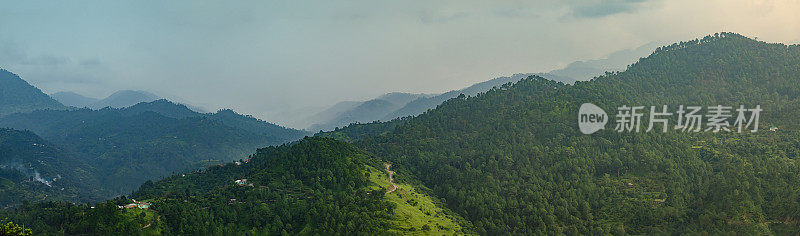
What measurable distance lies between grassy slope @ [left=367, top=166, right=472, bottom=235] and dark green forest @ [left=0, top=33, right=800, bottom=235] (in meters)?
2.41

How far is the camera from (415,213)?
68125 millimetres

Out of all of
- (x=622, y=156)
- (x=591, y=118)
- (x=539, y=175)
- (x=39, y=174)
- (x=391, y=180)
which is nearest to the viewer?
(x=391, y=180)

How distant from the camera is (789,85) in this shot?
112375mm

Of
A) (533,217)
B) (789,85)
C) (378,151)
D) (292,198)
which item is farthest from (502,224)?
(789,85)

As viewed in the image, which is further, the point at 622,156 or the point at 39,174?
the point at 39,174

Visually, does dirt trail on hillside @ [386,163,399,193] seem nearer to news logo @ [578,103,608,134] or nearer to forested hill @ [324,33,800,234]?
forested hill @ [324,33,800,234]

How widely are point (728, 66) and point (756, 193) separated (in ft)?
232

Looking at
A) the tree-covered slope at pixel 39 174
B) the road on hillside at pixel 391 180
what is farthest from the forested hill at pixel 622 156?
the tree-covered slope at pixel 39 174

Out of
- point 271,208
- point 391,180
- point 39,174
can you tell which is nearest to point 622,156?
point 391,180

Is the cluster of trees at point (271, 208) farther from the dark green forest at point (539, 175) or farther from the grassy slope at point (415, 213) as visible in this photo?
the grassy slope at point (415, 213)

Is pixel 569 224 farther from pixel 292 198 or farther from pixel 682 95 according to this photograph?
pixel 682 95

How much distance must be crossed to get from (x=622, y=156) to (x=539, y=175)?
16.1 metres

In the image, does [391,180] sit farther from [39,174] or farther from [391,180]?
[39,174]

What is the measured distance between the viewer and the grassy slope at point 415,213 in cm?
6312
